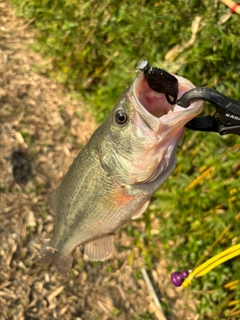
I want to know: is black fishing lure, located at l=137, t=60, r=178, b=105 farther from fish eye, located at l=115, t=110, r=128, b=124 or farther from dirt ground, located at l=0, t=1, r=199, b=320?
dirt ground, located at l=0, t=1, r=199, b=320

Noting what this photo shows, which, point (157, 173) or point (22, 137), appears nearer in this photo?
point (157, 173)

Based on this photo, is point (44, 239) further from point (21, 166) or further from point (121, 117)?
point (121, 117)

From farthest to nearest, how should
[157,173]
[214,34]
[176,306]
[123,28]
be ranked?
1. [123,28]
2. [176,306]
3. [214,34]
4. [157,173]

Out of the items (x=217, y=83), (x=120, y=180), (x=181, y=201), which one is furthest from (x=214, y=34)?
(x=120, y=180)

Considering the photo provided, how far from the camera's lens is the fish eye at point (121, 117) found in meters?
1.64

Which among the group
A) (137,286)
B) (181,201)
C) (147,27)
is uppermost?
(147,27)

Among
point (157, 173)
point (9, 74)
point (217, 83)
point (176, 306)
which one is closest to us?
point (157, 173)

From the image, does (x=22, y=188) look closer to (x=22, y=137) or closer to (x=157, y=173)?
(x=22, y=137)

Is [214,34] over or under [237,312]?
over

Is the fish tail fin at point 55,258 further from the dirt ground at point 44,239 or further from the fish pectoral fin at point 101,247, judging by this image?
the dirt ground at point 44,239

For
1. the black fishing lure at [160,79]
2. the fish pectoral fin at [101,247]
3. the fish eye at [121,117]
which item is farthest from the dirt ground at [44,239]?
the black fishing lure at [160,79]

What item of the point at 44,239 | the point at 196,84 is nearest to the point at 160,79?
the point at 196,84

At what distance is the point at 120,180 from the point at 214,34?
56.9 inches

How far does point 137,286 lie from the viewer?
3201 millimetres
